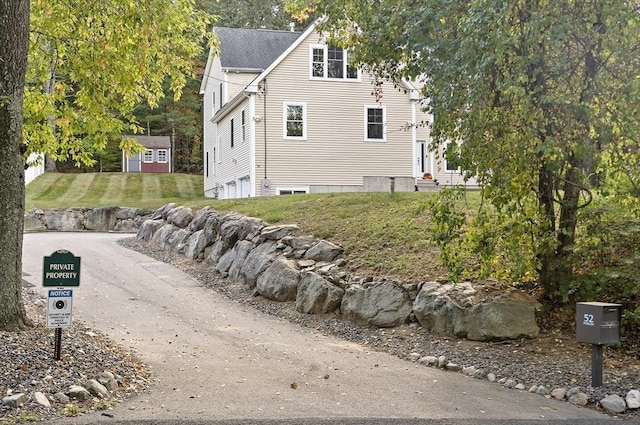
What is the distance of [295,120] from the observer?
2734 centimetres

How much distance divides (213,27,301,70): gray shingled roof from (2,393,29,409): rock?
2586 centimetres

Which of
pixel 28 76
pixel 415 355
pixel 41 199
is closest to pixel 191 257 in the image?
pixel 28 76

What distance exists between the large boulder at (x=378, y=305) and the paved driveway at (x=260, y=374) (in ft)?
2.48

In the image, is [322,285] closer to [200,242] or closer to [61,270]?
[61,270]

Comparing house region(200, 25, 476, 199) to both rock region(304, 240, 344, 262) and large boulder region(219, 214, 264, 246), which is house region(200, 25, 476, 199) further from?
rock region(304, 240, 344, 262)

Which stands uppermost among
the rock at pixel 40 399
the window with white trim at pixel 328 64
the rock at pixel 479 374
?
the window with white trim at pixel 328 64

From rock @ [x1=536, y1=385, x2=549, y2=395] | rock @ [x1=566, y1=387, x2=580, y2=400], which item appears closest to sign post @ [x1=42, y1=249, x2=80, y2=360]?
rock @ [x1=536, y1=385, x2=549, y2=395]

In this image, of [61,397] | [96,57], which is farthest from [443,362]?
[96,57]

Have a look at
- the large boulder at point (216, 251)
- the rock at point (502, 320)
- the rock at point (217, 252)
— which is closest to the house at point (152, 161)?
the large boulder at point (216, 251)

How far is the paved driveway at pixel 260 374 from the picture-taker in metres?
7.07

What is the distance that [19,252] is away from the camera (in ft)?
28.6

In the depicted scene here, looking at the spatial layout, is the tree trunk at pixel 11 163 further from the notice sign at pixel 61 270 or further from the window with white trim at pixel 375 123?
the window with white trim at pixel 375 123

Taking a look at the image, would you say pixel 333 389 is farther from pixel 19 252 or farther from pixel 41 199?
pixel 41 199

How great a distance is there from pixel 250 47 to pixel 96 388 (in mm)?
26693
